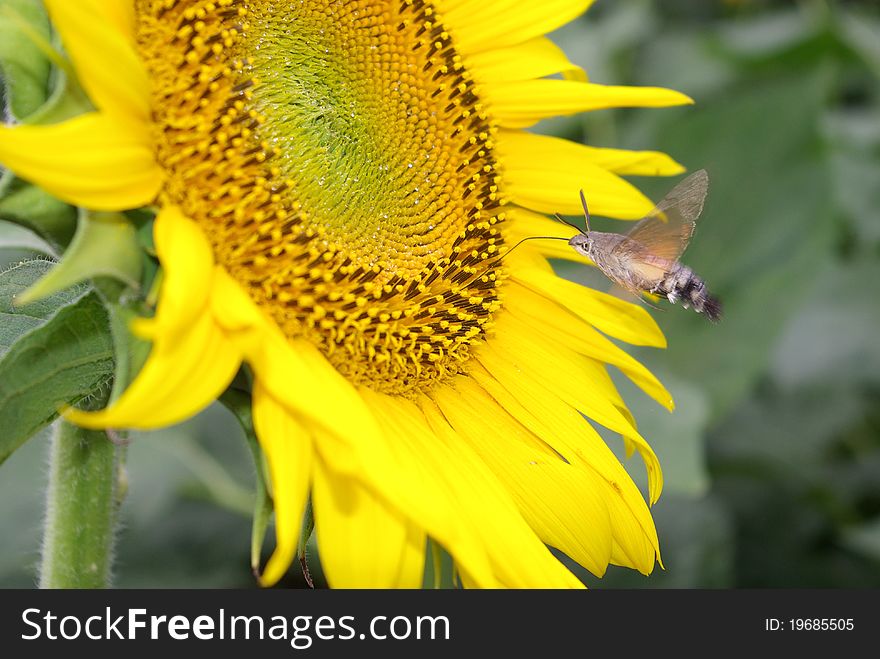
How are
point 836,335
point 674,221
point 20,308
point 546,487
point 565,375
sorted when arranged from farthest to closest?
1. point 836,335
2. point 674,221
3. point 565,375
4. point 546,487
5. point 20,308

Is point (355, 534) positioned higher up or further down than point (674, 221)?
further down

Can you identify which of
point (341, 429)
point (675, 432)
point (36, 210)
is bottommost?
point (341, 429)

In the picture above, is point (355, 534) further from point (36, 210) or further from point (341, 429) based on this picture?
point (36, 210)

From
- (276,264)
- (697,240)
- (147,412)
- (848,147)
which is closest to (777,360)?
(697,240)

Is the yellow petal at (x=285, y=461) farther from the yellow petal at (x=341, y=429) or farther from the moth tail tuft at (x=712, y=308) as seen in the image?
the moth tail tuft at (x=712, y=308)

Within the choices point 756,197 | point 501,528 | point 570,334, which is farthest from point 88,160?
point 756,197

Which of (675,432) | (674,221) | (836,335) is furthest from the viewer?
(836,335)

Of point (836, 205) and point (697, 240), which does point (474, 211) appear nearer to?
point (697, 240)

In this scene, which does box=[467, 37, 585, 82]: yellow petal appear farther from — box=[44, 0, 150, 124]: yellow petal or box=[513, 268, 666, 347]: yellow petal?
box=[44, 0, 150, 124]: yellow petal
